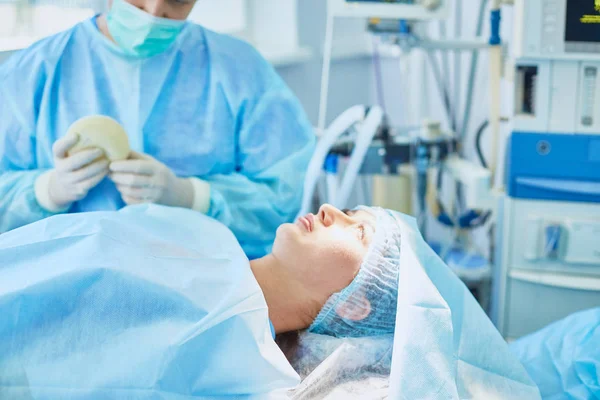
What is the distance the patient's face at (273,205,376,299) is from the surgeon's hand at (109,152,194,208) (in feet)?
0.77

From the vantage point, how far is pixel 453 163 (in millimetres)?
2285

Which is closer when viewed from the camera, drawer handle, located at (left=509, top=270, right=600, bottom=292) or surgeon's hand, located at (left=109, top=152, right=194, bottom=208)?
surgeon's hand, located at (left=109, top=152, right=194, bottom=208)

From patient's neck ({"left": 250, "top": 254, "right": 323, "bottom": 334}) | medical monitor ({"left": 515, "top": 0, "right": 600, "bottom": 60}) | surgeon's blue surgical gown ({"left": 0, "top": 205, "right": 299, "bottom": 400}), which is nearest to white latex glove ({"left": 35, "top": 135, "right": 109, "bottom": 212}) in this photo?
surgeon's blue surgical gown ({"left": 0, "top": 205, "right": 299, "bottom": 400})

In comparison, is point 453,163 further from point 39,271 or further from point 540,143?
point 39,271

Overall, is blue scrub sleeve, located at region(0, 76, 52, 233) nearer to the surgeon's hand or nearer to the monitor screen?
the surgeon's hand

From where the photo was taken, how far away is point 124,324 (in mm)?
950

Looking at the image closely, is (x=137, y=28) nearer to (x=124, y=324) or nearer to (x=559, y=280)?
(x=124, y=324)

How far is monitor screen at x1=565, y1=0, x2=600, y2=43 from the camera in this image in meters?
1.75

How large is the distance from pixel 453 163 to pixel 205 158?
1.11 metres

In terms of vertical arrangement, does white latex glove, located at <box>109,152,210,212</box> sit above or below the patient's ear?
above

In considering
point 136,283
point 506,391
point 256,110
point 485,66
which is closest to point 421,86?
point 485,66

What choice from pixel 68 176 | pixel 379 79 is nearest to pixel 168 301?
pixel 68 176

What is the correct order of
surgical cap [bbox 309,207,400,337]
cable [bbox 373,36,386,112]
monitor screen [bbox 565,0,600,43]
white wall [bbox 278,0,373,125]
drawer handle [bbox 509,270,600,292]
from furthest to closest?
cable [bbox 373,36,386,112] → white wall [bbox 278,0,373,125] → drawer handle [bbox 509,270,600,292] → monitor screen [bbox 565,0,600,43] → surgical cap [bbox 309,207,400,337]

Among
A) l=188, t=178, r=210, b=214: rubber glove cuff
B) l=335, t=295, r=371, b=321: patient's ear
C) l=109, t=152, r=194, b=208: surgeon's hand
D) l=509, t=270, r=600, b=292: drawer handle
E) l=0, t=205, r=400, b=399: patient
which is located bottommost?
l=509, t=270, r=600, b=292: drawer handle
